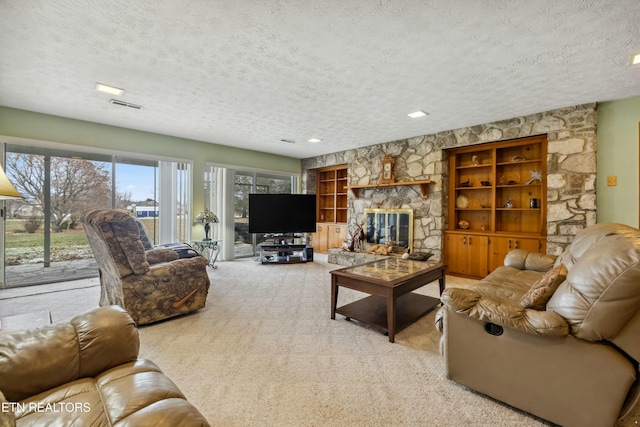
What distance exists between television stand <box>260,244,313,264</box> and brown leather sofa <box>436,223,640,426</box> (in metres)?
4.30

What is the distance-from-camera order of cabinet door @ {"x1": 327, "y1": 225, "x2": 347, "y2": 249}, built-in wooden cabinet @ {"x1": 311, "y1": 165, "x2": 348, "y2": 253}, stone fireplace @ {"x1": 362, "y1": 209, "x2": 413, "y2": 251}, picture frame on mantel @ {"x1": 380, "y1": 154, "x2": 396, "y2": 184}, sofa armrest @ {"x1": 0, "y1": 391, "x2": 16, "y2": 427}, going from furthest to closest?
built-in wooden cabinet @ {"x1": 311, "y1": 165, "x2": 348, "y2": 253} → cabinet door @ {"x1": 327, "y1": 225, "x2": 347, "y2": 249} → picture frame on mantel @ {"x1": 380, "y1": 154, "x2": 396, "y2": 184} → stone fireplace @ {"x1": 362, "y1": 209, "x2": 413, "y2": 251} → sofa armrest @ {"x1": 0, "y1": 391, "x2": 16, "y2": 427}

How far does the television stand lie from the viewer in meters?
5.86

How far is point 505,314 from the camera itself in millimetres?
1604

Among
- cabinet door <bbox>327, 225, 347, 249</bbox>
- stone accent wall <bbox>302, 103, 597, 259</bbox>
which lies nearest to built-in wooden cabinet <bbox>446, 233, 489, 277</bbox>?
stone accent wall <bbox>302, 103, 597, 259</bbox>

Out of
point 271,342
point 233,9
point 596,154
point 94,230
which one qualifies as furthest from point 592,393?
point 94,230

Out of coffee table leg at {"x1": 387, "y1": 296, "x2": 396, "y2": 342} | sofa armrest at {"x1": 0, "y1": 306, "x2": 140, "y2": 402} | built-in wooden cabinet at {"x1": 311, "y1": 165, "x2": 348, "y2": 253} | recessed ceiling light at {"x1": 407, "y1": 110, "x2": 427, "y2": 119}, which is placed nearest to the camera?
sofa armrest at {"x1": 0, "y1": 306, "x2": 140, "y2": 402}

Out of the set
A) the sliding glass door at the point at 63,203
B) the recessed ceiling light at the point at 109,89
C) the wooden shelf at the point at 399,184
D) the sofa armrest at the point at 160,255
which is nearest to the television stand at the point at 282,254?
the wooden shelf at the point at 399,184

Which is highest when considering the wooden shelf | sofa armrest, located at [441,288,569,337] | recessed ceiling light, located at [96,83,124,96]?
recessed ceiling light, located at [96,83,124,96]

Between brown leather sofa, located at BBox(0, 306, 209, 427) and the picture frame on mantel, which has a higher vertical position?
the picture frame on mantel

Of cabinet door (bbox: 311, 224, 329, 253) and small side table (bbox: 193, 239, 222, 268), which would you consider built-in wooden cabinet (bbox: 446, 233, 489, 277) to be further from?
small side table (bbox: 193, 239, 222, 268)

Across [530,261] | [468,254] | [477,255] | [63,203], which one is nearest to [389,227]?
[468,254]

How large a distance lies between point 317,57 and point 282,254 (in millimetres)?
4509

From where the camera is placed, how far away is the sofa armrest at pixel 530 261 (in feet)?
10.0

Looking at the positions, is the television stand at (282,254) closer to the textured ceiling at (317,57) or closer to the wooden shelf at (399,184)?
the wooden shelf at (399,184)
